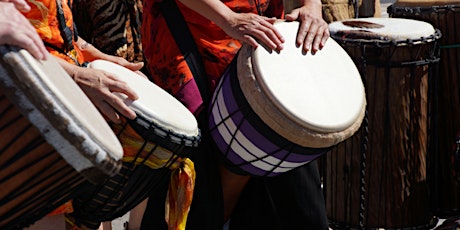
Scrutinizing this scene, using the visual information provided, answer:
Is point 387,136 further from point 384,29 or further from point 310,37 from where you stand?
Answer: point 310,37

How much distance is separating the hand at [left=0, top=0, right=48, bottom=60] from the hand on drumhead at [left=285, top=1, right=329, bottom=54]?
1143mm

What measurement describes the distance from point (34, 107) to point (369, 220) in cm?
249

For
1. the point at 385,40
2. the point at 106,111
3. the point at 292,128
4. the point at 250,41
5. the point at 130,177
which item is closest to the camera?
the point at 106,111

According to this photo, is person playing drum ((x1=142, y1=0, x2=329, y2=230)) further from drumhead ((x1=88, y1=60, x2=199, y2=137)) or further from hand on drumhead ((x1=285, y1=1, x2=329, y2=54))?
drumhead ((x1=88, y1=60, x2=199, y2=137))

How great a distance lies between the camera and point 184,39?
101 inches

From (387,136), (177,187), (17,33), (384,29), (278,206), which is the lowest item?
(387,136)

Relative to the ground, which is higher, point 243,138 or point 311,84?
point 311,84

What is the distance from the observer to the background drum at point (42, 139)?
56.6 inches

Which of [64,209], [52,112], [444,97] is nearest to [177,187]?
[64,209]

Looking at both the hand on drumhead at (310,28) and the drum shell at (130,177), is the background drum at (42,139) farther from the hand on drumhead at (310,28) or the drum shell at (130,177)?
the hand on drumhead at (310,28)

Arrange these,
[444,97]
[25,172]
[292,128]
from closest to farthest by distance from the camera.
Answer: [25,172] < [292,128] < [444,97]

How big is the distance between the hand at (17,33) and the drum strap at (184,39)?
101cm

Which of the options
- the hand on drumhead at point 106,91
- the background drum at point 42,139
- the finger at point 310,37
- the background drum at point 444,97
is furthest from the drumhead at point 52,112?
the background drum at point 444,97

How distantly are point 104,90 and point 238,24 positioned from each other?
57 cm
